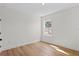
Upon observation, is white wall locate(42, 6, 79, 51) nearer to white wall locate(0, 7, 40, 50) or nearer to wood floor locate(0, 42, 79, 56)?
wood floor locate(0, 42, 79, 56)

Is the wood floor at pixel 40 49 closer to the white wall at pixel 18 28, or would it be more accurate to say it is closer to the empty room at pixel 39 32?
the empty room at pixel 39 32

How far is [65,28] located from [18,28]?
105 centimetres

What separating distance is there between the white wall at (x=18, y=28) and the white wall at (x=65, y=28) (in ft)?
0.83

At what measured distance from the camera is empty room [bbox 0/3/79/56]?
2221mm

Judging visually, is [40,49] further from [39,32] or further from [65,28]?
[65,28]

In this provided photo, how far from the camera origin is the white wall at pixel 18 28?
225 centimetres

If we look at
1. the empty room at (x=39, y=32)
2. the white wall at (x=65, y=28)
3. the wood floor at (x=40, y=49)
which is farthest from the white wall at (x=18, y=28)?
the white wall at (x=65, y=28)

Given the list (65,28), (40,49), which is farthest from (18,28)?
(65,28)

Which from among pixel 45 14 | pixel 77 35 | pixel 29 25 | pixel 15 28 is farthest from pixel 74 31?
pixel 15 28

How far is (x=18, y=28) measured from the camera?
2299 millimetres

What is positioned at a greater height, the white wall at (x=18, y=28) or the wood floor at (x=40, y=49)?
the white wall at (x=18, y=28)

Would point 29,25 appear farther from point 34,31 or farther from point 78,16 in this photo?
point 78,16

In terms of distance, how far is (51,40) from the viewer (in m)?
2.31

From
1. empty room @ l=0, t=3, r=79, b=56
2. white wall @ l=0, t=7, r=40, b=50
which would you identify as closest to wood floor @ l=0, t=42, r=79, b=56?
empty room @ l=0, t=3, r=79, b=56
